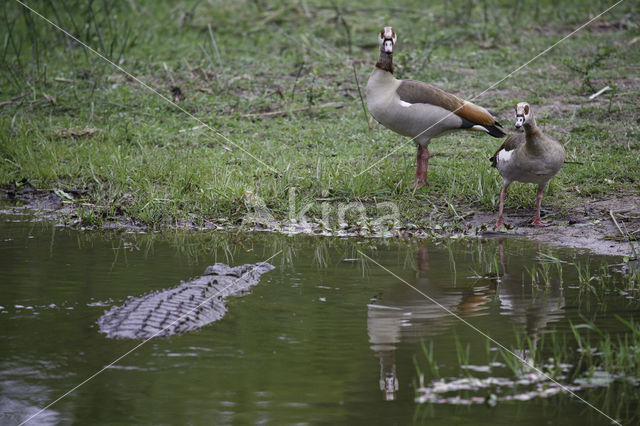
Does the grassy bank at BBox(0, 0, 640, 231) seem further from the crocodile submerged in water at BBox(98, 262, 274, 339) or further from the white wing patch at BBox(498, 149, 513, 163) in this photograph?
the crocodile submerged in water at BBox(98, 262, 274, 339)

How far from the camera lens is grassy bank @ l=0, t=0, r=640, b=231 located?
6598 mm

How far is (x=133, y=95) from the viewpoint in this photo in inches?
366

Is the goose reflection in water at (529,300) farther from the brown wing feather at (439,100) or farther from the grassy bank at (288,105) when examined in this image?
the brown wing feather at (439,100)

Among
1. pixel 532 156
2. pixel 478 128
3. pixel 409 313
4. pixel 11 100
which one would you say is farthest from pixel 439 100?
pixel 11 100

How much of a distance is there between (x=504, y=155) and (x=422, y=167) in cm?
101

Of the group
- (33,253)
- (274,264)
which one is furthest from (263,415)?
(33,253)

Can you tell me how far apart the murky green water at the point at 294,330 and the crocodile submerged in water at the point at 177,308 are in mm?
71

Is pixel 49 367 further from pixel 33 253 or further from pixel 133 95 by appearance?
pixel 133 95

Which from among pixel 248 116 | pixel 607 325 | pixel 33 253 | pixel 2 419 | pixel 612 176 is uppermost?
pixel 248 116

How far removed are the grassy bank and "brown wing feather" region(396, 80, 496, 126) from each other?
19.3 inches

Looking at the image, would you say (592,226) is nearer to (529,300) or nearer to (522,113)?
(522,113)

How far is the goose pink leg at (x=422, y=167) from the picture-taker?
661 centimetres

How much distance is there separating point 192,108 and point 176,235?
3.18 m

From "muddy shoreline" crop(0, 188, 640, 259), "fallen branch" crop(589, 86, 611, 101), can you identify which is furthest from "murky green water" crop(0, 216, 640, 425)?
"fallen branch" crop(589, 86, 611, 101)
